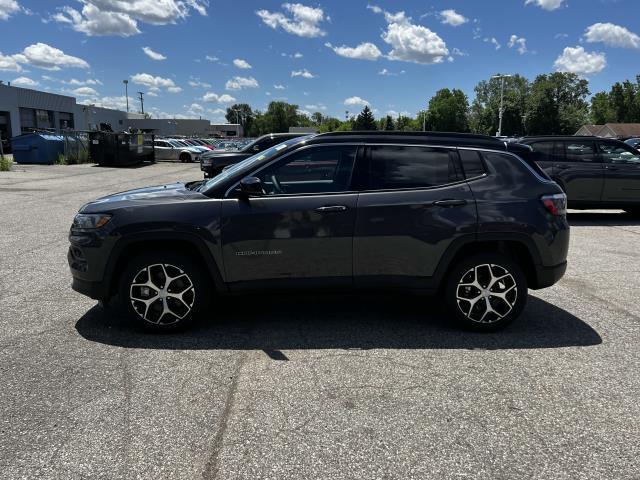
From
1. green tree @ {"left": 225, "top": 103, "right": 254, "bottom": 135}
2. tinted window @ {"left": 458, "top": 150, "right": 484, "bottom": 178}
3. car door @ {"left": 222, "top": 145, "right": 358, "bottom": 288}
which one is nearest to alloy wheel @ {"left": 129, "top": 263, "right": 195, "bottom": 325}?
car door @ {"left": 222, "top": 145, "right": 358, "bottom": 288}

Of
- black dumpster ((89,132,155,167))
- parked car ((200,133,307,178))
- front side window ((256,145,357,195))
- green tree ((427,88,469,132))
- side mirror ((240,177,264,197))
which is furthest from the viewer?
green tree ((427,88,469,132))

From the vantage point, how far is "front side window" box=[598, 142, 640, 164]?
10711mm

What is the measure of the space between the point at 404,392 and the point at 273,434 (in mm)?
979

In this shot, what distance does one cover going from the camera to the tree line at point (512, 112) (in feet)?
278

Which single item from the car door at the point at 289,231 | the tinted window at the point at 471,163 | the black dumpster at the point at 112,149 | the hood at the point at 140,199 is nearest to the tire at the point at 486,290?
the tinted window at the point at 471,163

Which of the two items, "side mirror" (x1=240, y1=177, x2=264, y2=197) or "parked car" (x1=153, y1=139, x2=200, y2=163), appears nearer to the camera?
"side mirror" (x1=240, y1=177, x2=264, y2=197)

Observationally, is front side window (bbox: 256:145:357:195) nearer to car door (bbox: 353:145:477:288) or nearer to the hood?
car door (bbox: 353:145:477:288)

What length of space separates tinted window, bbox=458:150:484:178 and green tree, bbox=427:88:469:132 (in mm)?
109902

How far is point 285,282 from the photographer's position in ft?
14.4

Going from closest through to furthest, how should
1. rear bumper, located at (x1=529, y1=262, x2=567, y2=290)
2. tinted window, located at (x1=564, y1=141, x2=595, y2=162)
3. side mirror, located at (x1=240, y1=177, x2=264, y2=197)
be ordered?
side mirror, located at (x1=240, y1=177, x2=264, y2=197) < rear bumper, located at (x1=529, y1=262, x2=567, y2=290) < tinted window, located at (x1=564, y1=141, x2=595, y2=162)

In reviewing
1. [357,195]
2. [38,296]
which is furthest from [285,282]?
[38,296]

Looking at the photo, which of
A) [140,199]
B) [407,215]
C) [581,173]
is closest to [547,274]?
[407,215]

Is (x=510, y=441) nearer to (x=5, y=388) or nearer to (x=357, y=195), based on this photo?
(x=357, y=195)

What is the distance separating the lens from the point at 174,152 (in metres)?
37.6
